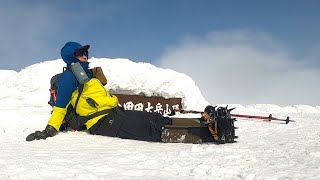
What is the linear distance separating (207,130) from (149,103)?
6069 mm

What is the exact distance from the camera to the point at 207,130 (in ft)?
17.7

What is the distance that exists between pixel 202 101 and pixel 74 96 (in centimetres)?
842

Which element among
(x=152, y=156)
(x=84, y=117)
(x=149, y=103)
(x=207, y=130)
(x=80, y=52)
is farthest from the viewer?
(x=149, y=103)

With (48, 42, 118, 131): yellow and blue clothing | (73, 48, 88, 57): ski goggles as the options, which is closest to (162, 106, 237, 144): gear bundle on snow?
(48, 42, 118, 131): yellow and blue clothing

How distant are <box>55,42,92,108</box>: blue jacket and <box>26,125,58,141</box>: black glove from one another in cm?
38

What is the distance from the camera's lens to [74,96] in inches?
236

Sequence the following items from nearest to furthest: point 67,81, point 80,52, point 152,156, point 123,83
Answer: point 152,156 → point 67,81 → point 80,52 → point 123,83

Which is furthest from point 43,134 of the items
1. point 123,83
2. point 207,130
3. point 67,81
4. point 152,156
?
point 123,83

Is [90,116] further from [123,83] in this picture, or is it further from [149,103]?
[123,83]

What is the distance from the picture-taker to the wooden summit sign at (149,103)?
1105cm

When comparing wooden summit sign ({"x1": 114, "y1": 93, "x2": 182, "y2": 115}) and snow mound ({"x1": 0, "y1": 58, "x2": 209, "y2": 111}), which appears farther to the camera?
snow mound ({"x1": 0, "y1": 58, "x2": 209, "y2": 111})

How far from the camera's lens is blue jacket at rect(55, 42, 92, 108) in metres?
5.82

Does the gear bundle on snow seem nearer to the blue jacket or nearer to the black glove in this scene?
the blue jacket

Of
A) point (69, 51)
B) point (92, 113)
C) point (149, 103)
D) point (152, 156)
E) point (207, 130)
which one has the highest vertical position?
point (69, 51)
